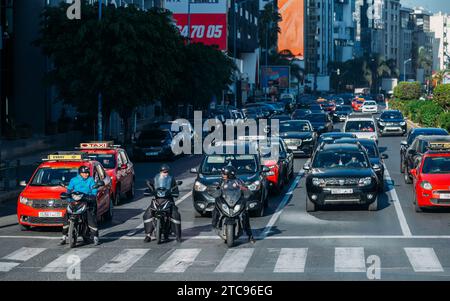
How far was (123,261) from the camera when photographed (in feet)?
57.1

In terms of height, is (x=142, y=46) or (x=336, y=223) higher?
(x=142, y=46)

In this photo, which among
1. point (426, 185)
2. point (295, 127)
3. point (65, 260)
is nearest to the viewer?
point (65, 260)

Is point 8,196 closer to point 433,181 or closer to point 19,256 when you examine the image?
point 19,256

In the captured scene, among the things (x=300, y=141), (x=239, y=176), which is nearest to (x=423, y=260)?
(x=239, y=176)

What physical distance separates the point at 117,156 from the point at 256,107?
172ft

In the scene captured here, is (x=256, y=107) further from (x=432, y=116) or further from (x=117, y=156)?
(x=117, y=156)

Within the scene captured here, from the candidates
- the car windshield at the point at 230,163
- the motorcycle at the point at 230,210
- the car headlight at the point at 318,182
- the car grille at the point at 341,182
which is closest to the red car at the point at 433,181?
the car grille at the point at 341,182

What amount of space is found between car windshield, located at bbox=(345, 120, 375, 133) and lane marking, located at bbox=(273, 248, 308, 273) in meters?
28.2

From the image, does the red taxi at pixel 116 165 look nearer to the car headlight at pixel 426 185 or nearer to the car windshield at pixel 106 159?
the car windshield at pixel 106 159

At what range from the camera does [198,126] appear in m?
57.4

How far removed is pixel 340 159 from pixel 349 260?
9.02m

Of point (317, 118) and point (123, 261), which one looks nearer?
point (123, 261)

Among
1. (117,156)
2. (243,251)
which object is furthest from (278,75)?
(243,251)
